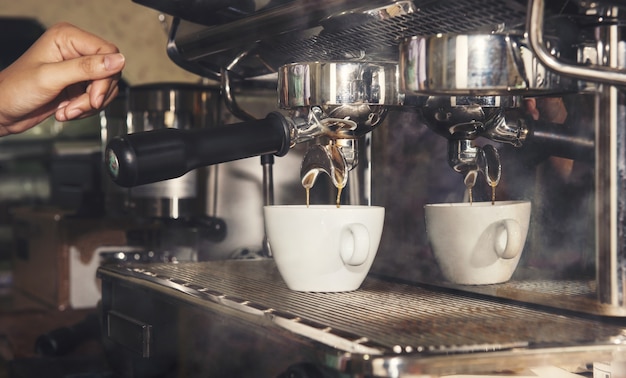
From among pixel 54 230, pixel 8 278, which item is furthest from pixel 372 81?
pixel 8 278

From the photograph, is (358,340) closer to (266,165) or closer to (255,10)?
(255,10)

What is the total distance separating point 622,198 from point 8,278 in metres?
1.81

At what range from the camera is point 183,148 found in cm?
58

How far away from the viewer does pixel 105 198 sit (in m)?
1.35

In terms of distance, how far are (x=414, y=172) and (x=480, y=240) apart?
0.16 metres

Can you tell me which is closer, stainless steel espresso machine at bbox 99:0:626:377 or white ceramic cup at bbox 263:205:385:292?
stainless steel espresso machine at bbox 99:0:626:377

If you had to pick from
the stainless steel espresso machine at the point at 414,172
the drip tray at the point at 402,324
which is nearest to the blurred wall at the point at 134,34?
the stainless steel espresso machine at the point at 414,172

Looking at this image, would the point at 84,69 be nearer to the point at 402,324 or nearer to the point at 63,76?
the point at 63,76

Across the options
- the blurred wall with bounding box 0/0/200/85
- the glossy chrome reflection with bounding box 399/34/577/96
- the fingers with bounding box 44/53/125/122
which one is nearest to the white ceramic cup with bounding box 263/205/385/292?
the glossy chrome reflection with bounding box 399/34/577/96

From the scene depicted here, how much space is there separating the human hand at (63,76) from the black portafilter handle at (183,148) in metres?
0.24

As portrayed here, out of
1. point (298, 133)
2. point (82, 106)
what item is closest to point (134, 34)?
point (82, 106)

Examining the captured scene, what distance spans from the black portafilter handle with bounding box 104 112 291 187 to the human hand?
9.4 inches

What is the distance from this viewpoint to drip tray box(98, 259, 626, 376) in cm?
47

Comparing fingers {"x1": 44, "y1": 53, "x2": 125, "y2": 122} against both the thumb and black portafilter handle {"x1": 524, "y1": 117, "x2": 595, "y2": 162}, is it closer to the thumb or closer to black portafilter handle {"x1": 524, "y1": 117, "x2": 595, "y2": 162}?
the thumb
